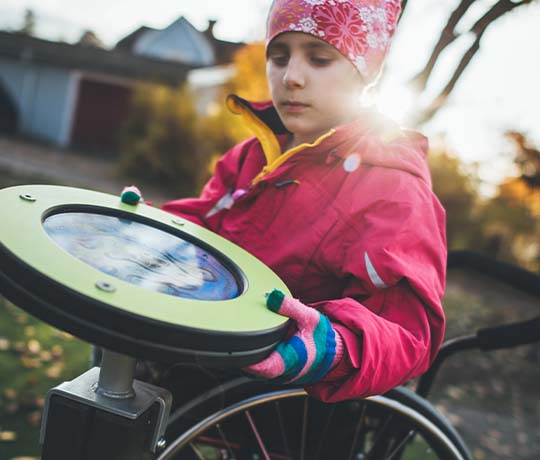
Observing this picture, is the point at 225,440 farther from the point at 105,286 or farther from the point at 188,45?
the point at 188,45

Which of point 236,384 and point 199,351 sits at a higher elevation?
point 199,351

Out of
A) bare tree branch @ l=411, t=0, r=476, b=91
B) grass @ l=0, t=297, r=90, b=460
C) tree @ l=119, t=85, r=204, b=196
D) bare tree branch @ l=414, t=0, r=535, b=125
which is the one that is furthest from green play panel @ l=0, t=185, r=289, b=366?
tree @ l=119, t=85, r=204, b=196

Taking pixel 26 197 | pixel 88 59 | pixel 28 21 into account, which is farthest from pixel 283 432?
pixel 28 21

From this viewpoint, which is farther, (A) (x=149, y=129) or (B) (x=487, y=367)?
(A) (x=149, y=129)

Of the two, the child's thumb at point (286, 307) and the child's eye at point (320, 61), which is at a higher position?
the child's eye at point (320, 61)

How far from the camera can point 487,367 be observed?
5.67 metres

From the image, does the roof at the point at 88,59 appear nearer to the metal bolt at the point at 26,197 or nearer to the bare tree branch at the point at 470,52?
the bare tree branch at the point at 470,52

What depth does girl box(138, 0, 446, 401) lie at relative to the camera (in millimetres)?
1252

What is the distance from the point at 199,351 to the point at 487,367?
534cm

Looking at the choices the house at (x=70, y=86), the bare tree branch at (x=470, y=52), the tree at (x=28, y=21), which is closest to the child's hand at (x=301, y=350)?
the bare tree branch at (x=470, y=52)

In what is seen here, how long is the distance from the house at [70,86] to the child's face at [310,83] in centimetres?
1628

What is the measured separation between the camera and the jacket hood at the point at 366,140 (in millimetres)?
1627

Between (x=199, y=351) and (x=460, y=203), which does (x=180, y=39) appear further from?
(x=199, y=351)

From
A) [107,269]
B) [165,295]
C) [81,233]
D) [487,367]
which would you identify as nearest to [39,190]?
[81,233]
